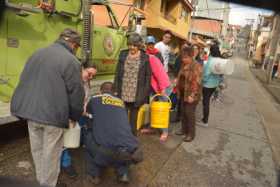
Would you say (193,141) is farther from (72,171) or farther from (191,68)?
(72,171)

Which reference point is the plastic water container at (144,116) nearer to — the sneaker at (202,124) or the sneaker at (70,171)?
the sneaker at (202,124)

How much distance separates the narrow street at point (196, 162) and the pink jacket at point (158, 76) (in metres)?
0.93

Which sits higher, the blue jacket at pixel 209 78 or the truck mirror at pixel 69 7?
the truck mirror at pixel 69 7

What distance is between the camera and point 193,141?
4.53 meters

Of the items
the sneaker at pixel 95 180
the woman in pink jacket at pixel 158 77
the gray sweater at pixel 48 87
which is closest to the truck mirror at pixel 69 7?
the woman in pink jacket at pixel 158 77

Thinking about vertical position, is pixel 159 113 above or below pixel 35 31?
below

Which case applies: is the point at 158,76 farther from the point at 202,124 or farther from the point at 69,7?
the point at 202,124

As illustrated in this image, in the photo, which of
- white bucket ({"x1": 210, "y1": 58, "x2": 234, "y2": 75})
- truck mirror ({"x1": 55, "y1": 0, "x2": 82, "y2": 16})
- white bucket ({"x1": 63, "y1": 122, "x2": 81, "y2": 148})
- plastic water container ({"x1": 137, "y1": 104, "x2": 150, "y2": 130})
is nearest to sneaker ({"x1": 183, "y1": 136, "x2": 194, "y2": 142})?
plastic water container ({"x1": 137, "y1": 104, "x2": 150, "y2": 130})

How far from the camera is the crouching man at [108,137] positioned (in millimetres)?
2604

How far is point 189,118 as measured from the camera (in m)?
4.41

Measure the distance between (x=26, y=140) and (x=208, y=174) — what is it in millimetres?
2612

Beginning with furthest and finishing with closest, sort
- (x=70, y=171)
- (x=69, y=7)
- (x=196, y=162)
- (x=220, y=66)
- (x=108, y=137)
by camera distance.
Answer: (x=220, y=66)
(x=69, y=7)
(x=196, y=162)
(x=70, y=171)
(x=108, y=137)

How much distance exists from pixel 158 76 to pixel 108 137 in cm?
162

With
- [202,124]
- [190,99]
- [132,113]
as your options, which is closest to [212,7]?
[190,99]
